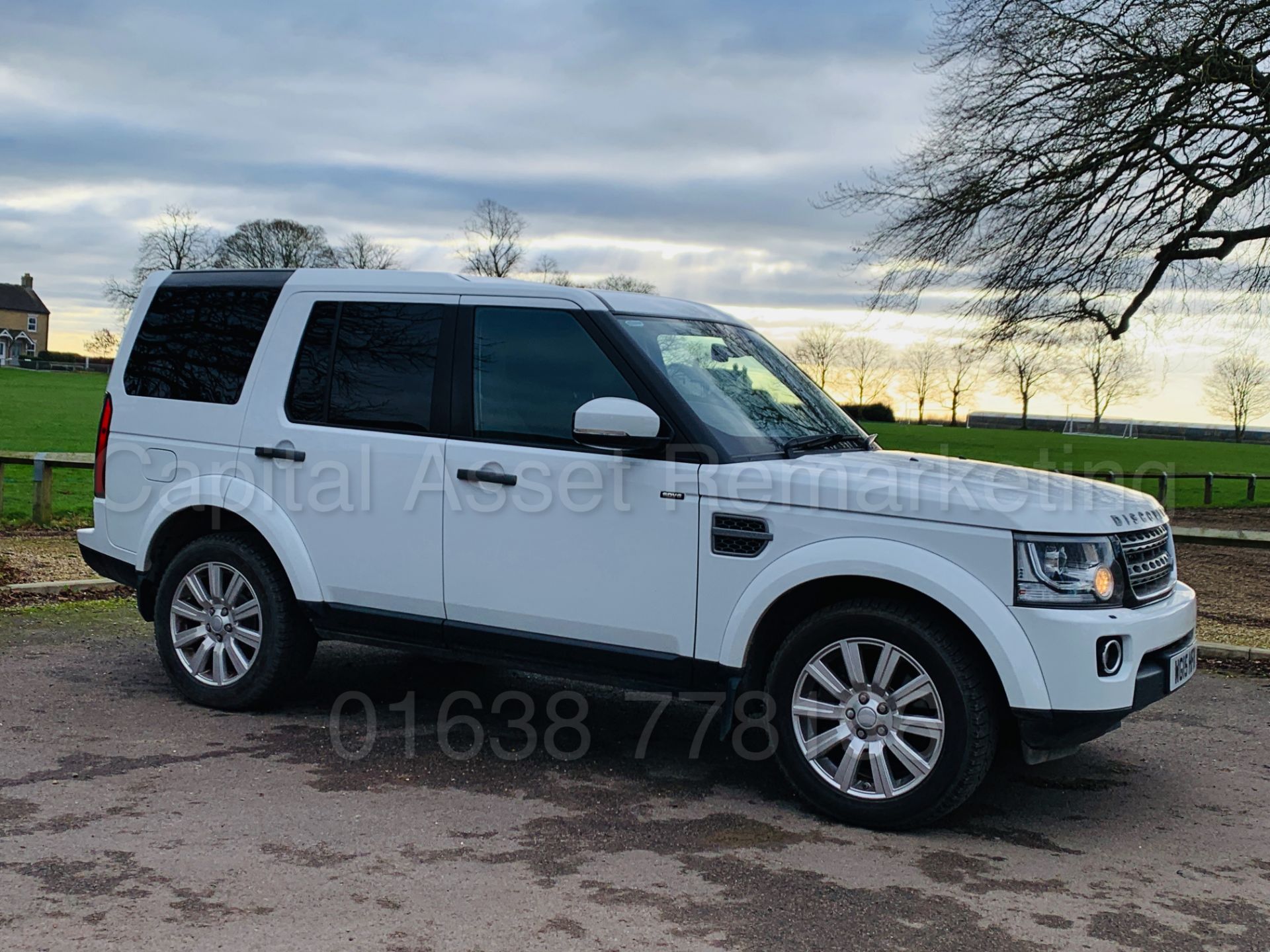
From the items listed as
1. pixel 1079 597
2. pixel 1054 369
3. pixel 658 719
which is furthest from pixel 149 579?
pixel 1054 369

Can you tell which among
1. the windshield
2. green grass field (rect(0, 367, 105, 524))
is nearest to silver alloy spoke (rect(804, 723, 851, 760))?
the windshield

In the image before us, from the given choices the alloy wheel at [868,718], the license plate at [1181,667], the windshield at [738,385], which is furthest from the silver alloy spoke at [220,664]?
the license plate at [1181,667]

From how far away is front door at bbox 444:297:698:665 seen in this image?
5223 millimetres

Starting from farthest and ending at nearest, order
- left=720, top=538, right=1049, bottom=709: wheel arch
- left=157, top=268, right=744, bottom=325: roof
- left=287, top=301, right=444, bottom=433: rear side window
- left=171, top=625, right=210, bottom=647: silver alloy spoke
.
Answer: left=171, top=625, right=210, bottom=647: silver alloy spoke
left=287, top=301, right=444, bottom=433: rear side window
left=157, top=268, right=744, bottom=325: roof
left=720, top=538, right=1049, bottom=709: wheel arch

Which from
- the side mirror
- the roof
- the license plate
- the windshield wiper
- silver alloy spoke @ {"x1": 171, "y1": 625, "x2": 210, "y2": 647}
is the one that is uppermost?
the roof

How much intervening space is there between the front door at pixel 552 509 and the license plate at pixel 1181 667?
1.91 m

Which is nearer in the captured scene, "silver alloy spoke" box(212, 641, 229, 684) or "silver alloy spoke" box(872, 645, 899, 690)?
"silver alloy spoke" box(872, 645, 899, 690)

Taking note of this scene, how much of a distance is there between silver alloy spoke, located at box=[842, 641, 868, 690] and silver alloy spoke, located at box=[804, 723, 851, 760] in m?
0.19

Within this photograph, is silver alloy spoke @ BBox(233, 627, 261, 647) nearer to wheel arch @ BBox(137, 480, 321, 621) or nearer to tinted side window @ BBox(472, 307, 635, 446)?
wheel arch @ BBox(137, 480, 321, 621)

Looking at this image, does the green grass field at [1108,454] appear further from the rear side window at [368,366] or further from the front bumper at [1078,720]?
the rear side window at [368,366]

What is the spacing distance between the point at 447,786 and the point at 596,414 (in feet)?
5.57

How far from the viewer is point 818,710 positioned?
497 cm

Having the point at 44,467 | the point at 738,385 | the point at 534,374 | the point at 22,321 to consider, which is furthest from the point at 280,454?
the point at 22,321

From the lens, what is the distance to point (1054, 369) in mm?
20016
